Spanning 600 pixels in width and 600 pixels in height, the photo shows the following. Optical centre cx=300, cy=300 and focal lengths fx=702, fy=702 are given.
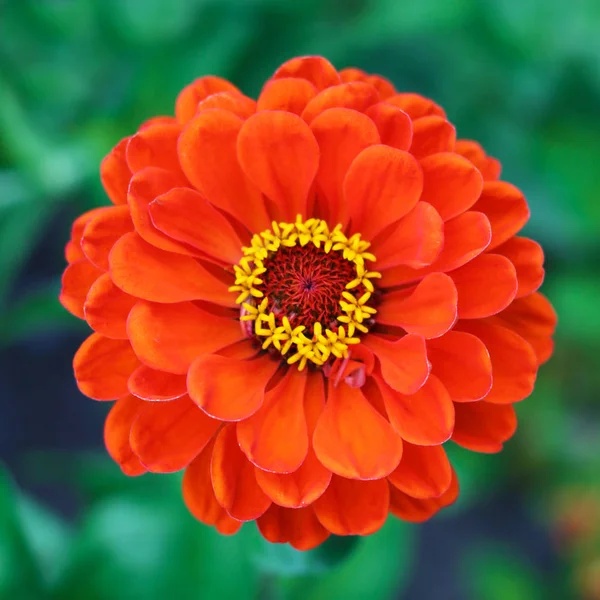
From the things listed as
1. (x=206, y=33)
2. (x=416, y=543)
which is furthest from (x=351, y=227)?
(x=416, y=543)

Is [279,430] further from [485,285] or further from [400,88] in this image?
[400,88]

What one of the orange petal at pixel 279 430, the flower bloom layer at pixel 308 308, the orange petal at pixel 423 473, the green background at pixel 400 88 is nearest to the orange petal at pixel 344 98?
the flower bloom layer at pixel 308 308

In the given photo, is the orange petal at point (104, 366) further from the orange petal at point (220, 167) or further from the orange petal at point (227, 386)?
the orange petal at point (220, 167)

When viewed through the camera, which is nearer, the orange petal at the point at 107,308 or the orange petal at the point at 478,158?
the orange petal at the point at 107,308

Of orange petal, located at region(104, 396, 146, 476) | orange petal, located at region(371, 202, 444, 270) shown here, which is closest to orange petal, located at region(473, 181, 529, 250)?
orange petal, located at region(371, 202, 444, 270)

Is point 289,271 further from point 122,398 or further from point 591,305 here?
point 591,305

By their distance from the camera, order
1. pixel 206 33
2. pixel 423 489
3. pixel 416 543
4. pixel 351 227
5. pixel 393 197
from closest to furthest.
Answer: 1. pixel 423 489
2. pixel 393 197
3. pixel 351 227
4. pixel 206 33
5. pixel 416 543

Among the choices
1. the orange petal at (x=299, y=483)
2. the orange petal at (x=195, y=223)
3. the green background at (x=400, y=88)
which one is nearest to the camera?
the orange petal at (x=299, y=483)

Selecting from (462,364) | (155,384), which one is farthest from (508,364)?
(155,384)
